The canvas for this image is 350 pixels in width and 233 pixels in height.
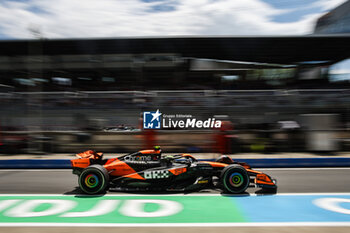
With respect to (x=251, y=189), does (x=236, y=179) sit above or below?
above

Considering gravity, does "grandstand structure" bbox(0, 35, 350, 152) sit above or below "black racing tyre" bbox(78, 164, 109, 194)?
above

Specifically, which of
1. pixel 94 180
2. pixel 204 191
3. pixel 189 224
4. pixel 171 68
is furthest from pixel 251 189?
pixel 171 68

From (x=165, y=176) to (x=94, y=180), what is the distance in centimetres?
155

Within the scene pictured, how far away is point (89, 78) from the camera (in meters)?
20.4

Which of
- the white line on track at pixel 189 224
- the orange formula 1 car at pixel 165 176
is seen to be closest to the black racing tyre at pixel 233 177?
the orange formula 1 car at pixel 165 176

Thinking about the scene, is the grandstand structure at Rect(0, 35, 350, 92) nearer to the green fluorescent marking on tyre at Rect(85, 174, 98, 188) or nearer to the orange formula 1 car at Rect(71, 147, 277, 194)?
the orange formula 1 car at Rect(71, 147, 277, 194)

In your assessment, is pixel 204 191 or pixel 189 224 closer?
pixel 189 224

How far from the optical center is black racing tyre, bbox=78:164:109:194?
19.2ft

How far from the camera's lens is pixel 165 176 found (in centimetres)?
589

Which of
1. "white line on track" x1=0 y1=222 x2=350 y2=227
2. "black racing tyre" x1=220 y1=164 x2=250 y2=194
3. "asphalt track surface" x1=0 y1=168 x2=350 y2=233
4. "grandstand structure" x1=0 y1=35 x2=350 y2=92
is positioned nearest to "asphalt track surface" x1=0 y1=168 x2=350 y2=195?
"asphalt track surface" x1=0 y1=168 x2=350 y2=233

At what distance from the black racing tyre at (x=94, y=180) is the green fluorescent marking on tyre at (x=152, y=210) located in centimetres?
20

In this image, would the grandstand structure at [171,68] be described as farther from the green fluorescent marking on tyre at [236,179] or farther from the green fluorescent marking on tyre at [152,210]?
the green fluorescent marking on tyre at [152,210]

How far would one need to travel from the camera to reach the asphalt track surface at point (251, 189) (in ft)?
20.9

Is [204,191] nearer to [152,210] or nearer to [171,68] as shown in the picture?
[152,210]
